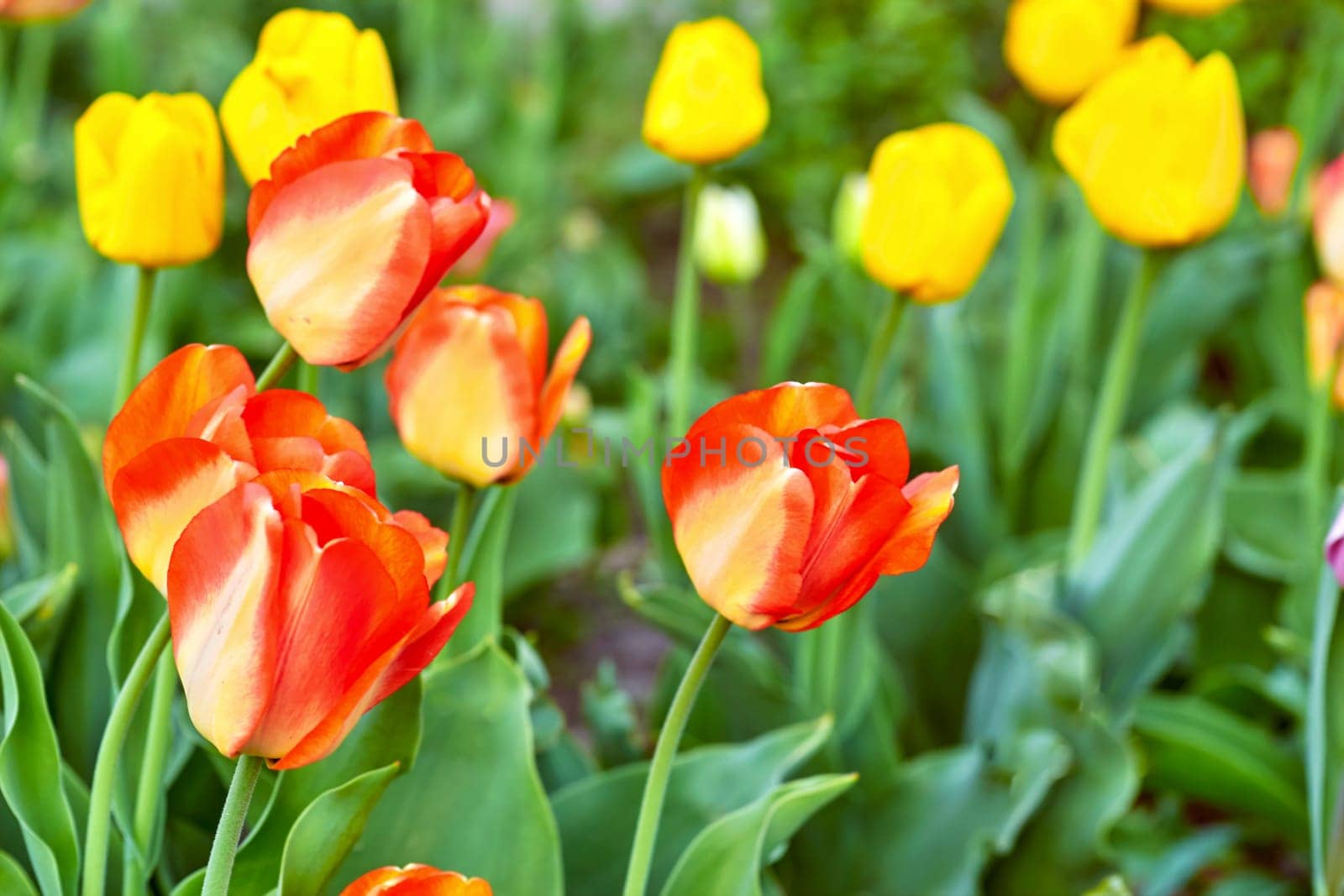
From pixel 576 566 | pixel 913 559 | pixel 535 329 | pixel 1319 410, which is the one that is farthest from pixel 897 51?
pixel 913 559

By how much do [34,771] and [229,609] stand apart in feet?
0.74

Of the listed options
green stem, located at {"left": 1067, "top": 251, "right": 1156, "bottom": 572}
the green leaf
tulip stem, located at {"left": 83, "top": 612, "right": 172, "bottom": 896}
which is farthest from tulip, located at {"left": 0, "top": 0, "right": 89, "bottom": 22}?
the green leaf

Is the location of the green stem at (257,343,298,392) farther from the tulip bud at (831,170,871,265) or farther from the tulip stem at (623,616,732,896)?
the tulip bud at (831,170,871,265)

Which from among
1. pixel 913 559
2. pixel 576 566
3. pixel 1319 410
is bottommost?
pixel 576 566

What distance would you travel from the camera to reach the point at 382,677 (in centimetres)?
42

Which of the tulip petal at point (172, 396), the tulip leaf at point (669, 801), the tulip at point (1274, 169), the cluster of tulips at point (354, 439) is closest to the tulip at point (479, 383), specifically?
the cluster of tulips at point (354, 439)

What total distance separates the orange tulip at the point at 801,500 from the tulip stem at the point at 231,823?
158 millimetres

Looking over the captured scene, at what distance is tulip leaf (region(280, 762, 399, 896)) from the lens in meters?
0.50

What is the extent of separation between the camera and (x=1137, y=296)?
0.85 meters

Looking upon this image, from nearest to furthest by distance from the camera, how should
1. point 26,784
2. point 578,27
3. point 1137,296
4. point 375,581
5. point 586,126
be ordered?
1. point 375,581
2. point 26,784
3. point 1137,296
4. point 578,27
5. point 586,126

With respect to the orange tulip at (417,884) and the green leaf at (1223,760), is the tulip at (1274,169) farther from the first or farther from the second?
the orange tulip at (417,884)

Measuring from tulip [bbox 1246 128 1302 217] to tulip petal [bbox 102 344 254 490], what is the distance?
1.24 m

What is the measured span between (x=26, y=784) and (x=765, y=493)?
13.2 inches

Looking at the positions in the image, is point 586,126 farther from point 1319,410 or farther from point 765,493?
point 765,493
